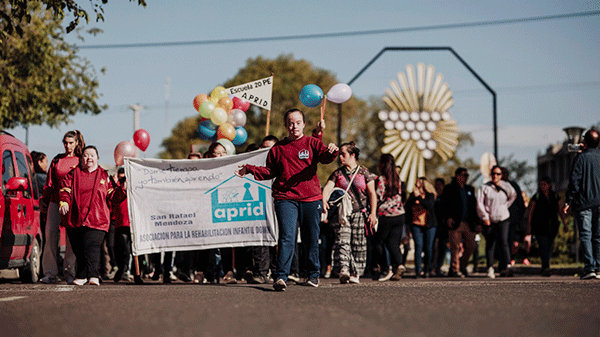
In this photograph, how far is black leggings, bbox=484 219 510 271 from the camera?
48.4 feet

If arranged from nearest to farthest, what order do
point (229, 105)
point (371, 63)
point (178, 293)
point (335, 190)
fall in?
1. point (178, 293)
2. point (335, 190)
3. point (229, 105)
4. point (371, 63)

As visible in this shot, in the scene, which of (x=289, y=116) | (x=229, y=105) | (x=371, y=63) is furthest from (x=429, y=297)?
(x=371, y=63)

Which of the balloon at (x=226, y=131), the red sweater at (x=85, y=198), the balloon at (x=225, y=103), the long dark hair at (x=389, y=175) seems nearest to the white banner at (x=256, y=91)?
the balloon at (x=225, y=103)

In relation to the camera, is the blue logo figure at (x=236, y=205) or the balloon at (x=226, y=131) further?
the balloon at (x=226, y=131)

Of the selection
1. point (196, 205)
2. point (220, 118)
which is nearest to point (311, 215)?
point (196, 205)

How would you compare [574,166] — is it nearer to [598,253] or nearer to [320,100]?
[598,253]

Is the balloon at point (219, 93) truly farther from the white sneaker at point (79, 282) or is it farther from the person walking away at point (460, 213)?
the white sneaker at point (79, 282)

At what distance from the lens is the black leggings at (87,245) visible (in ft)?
35.7

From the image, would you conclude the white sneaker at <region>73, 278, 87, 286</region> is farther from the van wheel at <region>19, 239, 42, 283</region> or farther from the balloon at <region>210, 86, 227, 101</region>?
the balloon at <region>210, 86, 227, 101</region>

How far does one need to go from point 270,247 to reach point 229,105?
133 inches

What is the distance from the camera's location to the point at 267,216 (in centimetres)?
1224

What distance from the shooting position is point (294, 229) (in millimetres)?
9484

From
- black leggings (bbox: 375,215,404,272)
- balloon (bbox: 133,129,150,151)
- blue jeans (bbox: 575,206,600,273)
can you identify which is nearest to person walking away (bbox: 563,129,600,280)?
blue jeans (bbox: 575,206,600,273)

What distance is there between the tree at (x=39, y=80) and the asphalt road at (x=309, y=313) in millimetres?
18928
